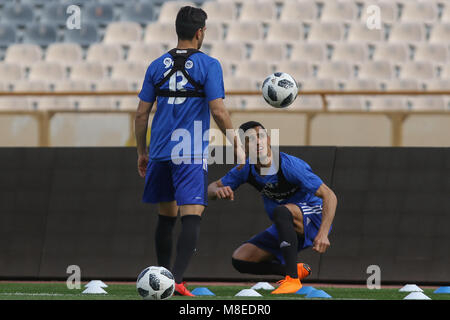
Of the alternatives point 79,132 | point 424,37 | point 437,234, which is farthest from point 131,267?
point 424,37

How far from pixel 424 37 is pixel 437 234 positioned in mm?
6654

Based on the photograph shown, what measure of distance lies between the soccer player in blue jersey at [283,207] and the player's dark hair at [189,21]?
1018 millimetres

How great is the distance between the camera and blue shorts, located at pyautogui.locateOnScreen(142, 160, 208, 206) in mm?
6375

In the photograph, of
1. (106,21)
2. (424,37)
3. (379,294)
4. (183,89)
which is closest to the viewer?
(183,89)

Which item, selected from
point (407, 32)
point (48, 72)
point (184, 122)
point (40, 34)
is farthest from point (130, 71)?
point (184, 122)

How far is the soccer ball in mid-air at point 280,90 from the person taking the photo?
7559 mm

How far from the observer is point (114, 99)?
12.7m

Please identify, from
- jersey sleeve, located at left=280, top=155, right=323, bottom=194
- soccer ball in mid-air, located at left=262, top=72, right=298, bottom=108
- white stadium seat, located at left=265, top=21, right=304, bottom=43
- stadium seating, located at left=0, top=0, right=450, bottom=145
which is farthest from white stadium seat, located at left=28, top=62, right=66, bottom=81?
jersey sleeve, located at left=280, top=155, right=323, bottom=194

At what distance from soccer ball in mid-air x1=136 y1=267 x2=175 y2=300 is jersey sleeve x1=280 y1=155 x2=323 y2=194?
5.58 feet

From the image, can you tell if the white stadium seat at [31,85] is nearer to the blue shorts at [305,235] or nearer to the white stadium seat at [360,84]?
the white stadium seat at [360,84]

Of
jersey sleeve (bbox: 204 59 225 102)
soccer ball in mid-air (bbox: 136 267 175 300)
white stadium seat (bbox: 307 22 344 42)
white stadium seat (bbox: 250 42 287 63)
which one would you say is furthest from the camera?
white stadium seat (bbox: 307 22 344 42)

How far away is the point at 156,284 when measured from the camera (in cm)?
582

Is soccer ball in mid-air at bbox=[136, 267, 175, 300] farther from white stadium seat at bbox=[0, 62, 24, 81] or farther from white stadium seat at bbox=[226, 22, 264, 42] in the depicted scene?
white stadium seat at bbox=[0, 62, 24, 81]

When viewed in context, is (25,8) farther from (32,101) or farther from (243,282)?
(243,282)
